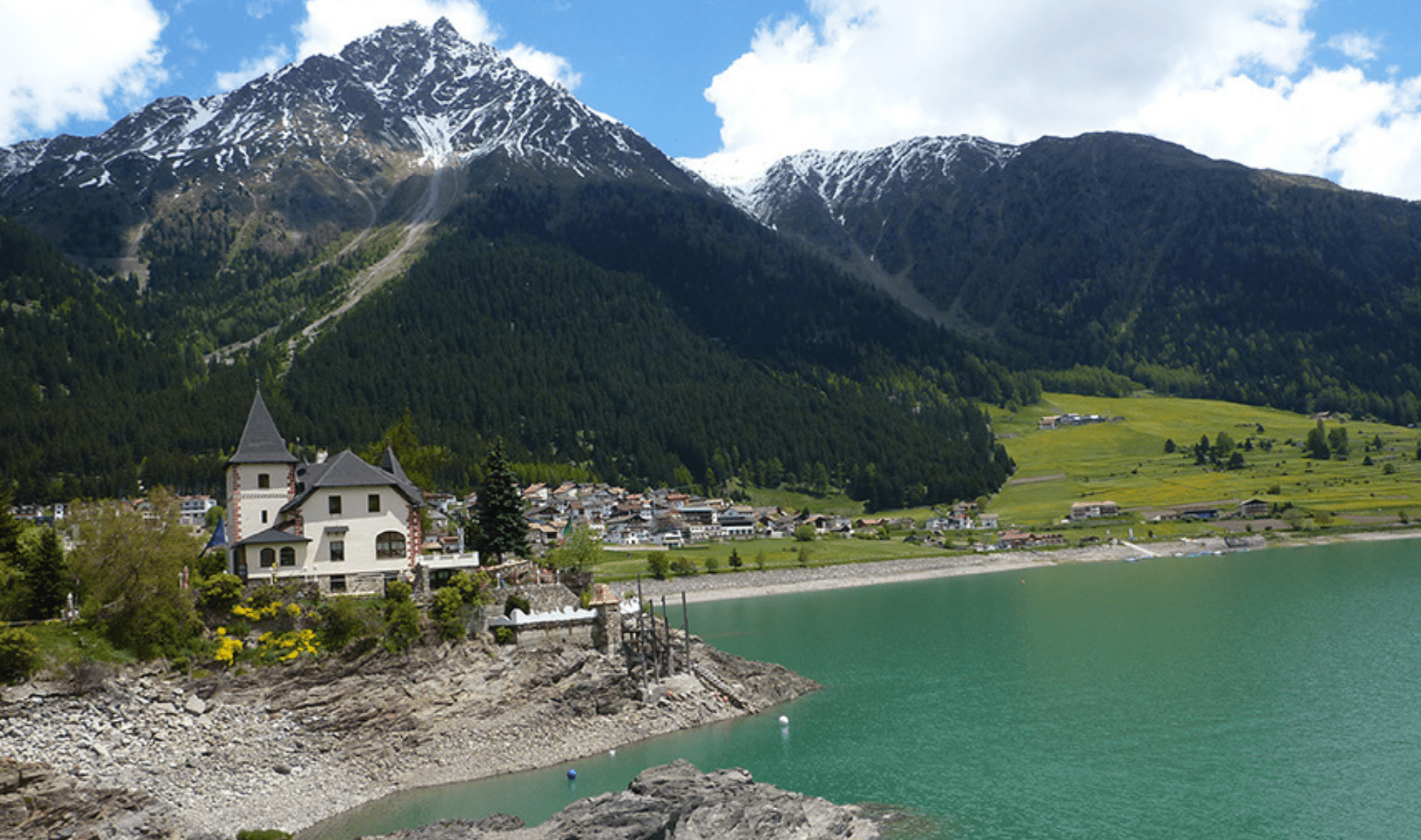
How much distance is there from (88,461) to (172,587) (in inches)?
4919

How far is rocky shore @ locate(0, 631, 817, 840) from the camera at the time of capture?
114 feet

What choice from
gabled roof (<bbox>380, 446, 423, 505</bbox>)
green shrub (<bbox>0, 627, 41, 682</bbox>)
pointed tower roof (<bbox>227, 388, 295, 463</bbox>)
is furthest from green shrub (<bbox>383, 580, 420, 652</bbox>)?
green shrub (<bbox>0, 627, 41, 682</bbox>)

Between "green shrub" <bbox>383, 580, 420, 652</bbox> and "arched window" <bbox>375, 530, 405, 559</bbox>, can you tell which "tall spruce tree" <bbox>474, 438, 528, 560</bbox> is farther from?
"green shrub" <bbox>383, 580, 420, 652</bbox>

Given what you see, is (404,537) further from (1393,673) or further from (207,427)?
(207,427)

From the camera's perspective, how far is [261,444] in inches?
2000

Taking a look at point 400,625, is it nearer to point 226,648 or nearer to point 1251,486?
point 226,648

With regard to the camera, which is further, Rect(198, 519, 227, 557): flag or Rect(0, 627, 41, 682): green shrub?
Rect(198, 519, 227, 557): flag

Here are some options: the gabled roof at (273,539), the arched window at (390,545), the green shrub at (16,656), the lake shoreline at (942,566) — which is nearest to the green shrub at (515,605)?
the arched window at (390,545)

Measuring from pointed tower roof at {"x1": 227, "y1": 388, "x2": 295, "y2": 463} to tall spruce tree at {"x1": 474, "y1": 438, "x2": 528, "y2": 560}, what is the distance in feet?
39.4

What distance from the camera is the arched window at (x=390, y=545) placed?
1982 inches

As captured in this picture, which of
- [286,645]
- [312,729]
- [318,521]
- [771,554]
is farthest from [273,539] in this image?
[771,554]

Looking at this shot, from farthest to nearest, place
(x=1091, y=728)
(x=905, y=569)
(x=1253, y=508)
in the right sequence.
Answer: (x=1253, y=508), (x=905, y=569), (x=1091, y=728)

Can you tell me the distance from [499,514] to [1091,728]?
36177 mm

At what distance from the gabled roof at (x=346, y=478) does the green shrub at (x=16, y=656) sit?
14.5 metres
